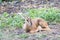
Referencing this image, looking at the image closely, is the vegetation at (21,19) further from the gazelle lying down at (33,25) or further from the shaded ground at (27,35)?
the gazelle lying down at (33,25)

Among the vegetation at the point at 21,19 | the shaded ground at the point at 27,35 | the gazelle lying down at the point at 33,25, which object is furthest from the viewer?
the vegetation at the point at 21,19

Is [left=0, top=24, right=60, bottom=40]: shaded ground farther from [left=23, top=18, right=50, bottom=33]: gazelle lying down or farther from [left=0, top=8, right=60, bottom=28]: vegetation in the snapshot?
[left=0, top=8, right=60, bottom=28]: vegetation

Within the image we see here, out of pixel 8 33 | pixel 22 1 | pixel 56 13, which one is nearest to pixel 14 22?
pixel 8 33

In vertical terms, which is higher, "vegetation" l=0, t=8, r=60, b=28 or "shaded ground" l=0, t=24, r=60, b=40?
"vegetation" l=0, t=8, r=60, b=28

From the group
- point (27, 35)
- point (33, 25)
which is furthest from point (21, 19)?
point (27, 35)

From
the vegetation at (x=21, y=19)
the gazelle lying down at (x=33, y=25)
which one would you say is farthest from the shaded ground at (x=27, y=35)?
the vegetation at (x=21, y=19)

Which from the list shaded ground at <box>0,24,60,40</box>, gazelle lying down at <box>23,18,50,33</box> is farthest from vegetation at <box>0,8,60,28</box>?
gazelle lying down at <box>23,18,50,33</box>

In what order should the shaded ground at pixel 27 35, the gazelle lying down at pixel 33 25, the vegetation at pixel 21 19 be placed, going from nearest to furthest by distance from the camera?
the shaded ground at pixel 27 35 → the gazelle lying down at pixel 33 25 → the vegetation at pixel 21 19

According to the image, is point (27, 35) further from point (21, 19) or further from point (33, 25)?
point (21, 19)

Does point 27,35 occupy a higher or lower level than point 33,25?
lower

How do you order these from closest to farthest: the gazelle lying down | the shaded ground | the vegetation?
the shaded ground → the gazelle lying down → the vegetation

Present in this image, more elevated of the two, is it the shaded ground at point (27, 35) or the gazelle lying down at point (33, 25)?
the gazelle lying down at point (33, 25)

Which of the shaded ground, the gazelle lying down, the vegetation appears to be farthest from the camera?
the vegetation

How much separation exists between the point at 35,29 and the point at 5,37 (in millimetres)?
899
